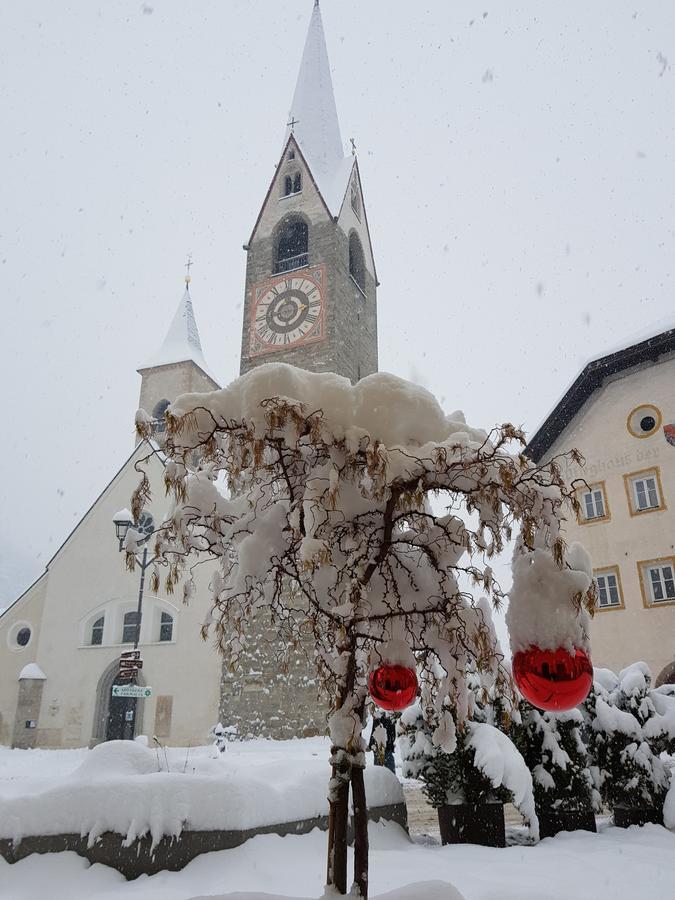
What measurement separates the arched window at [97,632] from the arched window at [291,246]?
547 inches

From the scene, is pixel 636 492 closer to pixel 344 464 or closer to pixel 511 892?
pixel 511 892

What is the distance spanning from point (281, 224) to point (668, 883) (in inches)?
986

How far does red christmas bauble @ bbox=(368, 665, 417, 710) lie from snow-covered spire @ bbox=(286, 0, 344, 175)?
2691cm

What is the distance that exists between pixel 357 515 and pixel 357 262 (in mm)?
25211

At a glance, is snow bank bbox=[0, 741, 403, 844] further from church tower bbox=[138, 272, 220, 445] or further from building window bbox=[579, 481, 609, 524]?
church tower bbox=[138, 272, 220, 445]

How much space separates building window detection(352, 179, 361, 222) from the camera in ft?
92.6

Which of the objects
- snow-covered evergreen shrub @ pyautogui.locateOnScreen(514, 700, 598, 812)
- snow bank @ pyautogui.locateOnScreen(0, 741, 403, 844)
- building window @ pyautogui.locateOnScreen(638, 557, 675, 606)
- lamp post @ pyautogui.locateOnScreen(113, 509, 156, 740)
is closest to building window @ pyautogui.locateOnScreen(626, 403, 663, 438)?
building window @ pyautogui.locateOnScreen(638, 557, 675, 606)

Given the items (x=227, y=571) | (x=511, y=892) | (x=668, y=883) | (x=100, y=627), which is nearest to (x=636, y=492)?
(x=668, y=883)

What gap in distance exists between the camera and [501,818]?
6.36 meters

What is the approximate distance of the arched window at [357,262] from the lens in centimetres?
2675

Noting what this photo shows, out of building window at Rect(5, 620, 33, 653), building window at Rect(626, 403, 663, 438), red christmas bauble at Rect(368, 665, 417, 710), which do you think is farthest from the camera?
building window at Rect(5, 620, 33, 653)

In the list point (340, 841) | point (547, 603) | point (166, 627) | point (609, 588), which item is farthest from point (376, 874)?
point (166, 627)

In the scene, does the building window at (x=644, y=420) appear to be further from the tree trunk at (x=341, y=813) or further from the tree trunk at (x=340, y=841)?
the tree trunk at (x=340, y=841)

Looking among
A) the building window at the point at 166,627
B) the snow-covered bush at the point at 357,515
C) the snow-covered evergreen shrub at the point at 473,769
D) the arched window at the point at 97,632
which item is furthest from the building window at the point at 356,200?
the snow-covered bush at the point at 357,515
